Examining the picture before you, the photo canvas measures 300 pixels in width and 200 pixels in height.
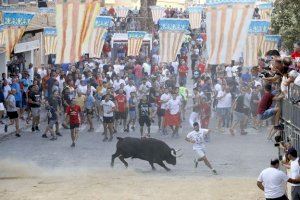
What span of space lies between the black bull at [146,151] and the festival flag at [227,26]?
275cm

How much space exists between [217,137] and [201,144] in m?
5.83

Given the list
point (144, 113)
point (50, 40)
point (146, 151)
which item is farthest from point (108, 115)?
point (50, 40)

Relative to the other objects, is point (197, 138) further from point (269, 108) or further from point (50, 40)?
point (50, 40)

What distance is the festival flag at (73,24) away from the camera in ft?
72.8

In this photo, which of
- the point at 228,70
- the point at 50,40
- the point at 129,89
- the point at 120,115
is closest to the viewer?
the point at 120,115

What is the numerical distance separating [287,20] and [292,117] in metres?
12.1

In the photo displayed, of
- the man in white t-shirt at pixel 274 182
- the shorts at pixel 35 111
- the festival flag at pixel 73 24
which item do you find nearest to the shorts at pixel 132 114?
the shorts at pixel 35 111

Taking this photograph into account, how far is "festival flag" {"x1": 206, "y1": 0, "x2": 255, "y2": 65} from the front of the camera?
754 inches

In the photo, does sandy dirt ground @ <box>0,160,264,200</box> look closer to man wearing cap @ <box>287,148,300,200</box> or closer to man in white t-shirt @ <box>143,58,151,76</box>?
man wearing cap @ <box>287,148,300,200</box>

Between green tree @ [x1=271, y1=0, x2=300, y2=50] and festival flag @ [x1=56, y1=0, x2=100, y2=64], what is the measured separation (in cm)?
739

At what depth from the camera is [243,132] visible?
2675 cm

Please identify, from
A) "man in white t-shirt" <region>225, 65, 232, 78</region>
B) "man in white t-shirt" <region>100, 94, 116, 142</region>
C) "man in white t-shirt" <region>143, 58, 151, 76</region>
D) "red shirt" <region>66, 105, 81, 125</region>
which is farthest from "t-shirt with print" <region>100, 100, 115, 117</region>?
"man in white t-shirt" <region>143, 58, 151, 76</region>

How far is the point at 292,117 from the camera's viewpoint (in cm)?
1600

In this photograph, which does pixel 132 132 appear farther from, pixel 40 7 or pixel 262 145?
pixel 40 7
